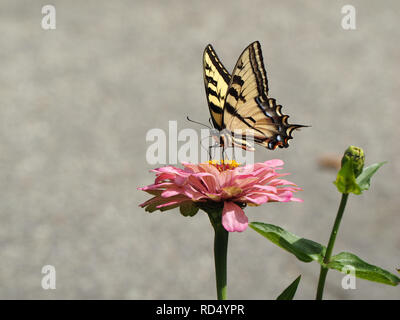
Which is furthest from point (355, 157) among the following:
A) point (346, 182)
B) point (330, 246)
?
point (330, 246)

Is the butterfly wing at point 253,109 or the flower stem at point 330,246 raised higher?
the butterfly wing at point 253,109

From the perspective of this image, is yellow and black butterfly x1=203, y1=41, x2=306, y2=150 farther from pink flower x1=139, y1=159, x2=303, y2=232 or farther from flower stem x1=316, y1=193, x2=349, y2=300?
flower stem x1=316, y1=193, x2=349, y2=300

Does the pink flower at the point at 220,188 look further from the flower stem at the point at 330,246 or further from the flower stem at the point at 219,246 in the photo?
the flower stem at the point at 330,246

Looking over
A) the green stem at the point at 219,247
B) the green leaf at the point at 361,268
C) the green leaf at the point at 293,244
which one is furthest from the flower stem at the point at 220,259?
the green leaf at the point at 361,268

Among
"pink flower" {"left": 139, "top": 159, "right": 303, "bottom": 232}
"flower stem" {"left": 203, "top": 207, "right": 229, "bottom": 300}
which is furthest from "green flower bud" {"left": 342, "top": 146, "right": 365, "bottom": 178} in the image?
"flower stem" {"left": 203, "top": 207, "right": 229, "bottom": 300}

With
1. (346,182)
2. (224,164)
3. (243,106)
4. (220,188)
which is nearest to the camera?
(346,182)

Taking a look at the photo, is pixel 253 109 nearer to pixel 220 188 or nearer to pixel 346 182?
pixel 220 188
